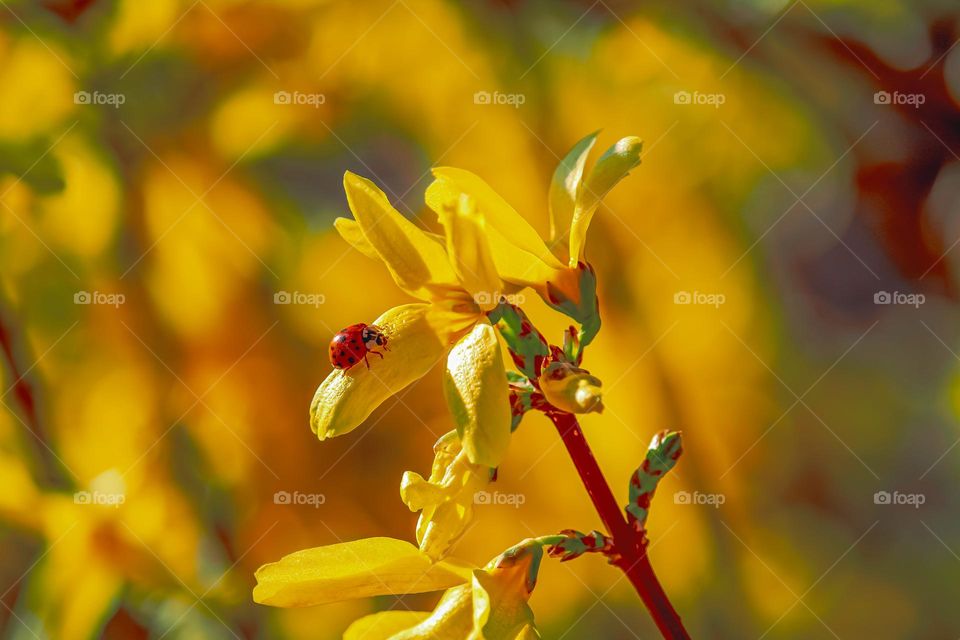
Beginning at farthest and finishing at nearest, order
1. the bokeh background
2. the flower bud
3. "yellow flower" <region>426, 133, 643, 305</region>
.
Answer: the bokeh background < "yellow flower" <region>426, 133, 643, 305</region> < the flower bud

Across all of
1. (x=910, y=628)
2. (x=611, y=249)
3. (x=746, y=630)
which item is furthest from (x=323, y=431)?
(x=910, y=628)

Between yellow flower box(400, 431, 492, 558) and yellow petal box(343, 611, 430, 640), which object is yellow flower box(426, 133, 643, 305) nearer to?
yellow flower box(400, 431, 492, 558)

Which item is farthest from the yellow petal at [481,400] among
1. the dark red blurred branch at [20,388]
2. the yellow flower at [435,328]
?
the dark red blurred branch at [20,388]

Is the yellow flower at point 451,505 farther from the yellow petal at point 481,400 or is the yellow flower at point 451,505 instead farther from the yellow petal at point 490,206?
the yellow petal at point 490,206

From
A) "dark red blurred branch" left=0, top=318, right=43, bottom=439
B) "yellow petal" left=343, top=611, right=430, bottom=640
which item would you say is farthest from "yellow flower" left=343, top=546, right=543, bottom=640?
"dark red blurred branch" left=0, top=318, right=43, bottom=439

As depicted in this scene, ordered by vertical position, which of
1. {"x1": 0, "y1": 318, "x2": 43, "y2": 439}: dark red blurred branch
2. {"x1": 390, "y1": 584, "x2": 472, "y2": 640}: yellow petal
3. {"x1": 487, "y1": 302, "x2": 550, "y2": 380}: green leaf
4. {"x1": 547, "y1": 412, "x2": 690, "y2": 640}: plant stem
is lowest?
{"x1": 390, "y1": 584, "x2": 472, "y2": 640}: yellow petal

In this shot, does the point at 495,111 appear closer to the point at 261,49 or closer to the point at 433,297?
the point at 261,49
